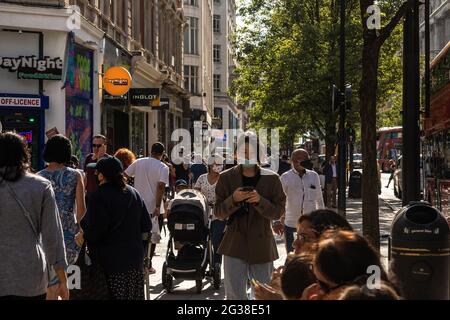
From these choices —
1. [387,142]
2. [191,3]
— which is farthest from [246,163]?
[387,142]

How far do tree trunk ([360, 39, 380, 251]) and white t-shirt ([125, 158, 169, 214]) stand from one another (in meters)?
3.14

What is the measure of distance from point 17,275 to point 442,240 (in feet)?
12.5

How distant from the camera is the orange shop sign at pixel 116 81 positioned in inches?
890

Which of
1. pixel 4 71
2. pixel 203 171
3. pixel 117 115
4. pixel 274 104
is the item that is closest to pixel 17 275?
pixel 203 171

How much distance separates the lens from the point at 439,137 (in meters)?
17.2

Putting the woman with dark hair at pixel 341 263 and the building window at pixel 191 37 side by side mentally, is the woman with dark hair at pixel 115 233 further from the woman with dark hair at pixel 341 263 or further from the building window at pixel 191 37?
the building window at pixel 191 37

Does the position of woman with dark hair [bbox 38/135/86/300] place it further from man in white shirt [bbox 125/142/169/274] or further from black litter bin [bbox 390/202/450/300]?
man in white shirt [bbox 125/142/169/274]

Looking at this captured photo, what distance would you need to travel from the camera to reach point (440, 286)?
22.9ft

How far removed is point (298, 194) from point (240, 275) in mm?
3549

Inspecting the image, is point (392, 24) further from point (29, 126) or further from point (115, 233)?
point (29, 126)

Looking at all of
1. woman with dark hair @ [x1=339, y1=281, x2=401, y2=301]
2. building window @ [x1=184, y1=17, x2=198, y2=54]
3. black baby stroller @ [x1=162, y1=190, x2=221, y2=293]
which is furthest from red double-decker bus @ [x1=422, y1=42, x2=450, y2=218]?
building window @ [x1=184, y1=17, x2=198, y2=54]
